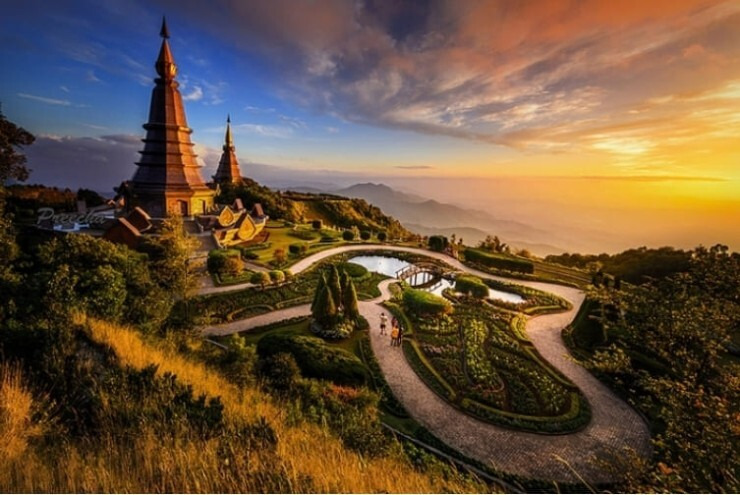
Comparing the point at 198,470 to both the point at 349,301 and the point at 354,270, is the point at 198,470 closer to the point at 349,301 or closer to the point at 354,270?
the point at 349,301

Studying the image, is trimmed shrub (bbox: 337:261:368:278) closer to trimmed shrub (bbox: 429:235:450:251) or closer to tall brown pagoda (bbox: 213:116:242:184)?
trimmed shrub (bbox: 429:235:450:251)

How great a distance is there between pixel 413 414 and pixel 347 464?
7576 mm

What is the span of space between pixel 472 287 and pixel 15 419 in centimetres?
2158

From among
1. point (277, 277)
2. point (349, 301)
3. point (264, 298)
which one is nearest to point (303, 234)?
point (277, 277)

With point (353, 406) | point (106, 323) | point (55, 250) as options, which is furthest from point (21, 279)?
point (353, 406)

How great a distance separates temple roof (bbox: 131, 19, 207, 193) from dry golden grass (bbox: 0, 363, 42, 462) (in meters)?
26.5

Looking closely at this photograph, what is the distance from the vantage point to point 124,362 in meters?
6.98

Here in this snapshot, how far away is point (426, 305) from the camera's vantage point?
18.8m

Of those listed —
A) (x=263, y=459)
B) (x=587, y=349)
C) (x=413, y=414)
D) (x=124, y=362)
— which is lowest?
(x=413, y=414)

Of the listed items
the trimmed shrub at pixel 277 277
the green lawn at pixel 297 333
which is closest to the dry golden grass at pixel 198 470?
the green lawn at pixel 297 333

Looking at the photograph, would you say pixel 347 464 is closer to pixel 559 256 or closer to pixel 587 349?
pixel 587 349

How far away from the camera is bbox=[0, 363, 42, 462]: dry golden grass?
422 cm

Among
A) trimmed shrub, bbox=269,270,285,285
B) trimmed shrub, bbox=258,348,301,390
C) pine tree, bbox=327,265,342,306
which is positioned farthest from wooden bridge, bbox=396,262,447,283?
trimmed shrub, bbox=258,348,301,390

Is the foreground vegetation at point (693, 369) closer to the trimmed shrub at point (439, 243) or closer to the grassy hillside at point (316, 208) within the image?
the trimmed shrub at point (439, 243)
